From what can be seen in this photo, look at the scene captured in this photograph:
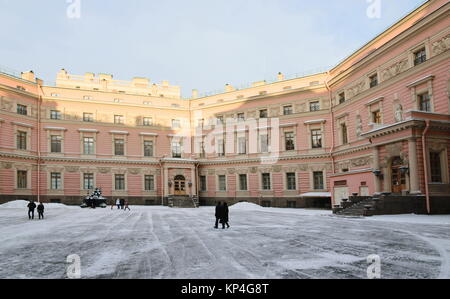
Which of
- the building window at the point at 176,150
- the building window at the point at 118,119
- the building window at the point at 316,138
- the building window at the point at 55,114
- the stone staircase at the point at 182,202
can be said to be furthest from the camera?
the building window at the point at 176,150

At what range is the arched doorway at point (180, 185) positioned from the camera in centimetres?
4203

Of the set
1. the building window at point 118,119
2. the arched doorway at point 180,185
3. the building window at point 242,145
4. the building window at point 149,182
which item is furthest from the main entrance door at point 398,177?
the building window at point 118,119

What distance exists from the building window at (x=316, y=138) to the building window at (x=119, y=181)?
23.5 metres

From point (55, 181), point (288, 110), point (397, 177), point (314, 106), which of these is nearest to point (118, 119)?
point (55, 181)

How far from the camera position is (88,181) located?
40.7 meters

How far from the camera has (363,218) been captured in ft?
64.8

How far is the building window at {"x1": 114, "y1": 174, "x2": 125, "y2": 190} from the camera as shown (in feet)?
138

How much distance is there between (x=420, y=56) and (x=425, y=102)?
3458 mm

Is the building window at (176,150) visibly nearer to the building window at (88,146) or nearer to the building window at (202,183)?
the building window at (202,183)

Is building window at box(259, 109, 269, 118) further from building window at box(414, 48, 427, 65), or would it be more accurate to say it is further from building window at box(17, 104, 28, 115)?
building window at box(17, 104, 28, 115)

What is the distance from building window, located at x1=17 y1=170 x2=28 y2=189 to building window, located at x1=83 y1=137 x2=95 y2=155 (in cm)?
690

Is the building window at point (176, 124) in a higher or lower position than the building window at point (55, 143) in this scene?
higher

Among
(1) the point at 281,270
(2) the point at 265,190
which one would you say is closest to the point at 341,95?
(2) the point at 265,190
